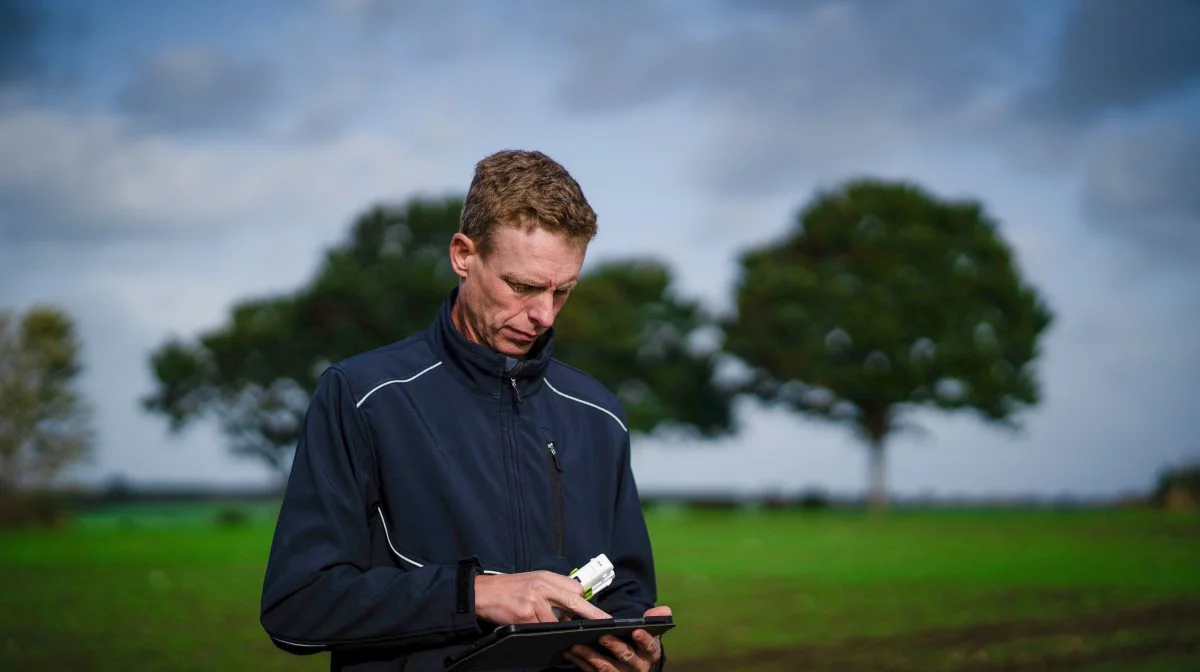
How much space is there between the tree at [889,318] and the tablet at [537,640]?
165 feet

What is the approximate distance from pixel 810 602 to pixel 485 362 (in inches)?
538

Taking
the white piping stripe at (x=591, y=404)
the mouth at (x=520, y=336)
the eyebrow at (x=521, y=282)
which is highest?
the eyebrow at (x=521, y=282)

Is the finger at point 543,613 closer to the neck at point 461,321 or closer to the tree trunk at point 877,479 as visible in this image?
the neck at point 461,321

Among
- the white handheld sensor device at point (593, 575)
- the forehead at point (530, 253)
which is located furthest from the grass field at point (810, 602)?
the forehead at point (530, 253)

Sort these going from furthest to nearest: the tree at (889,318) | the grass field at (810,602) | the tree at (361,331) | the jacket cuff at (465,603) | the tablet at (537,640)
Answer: the tree at (361,331), the tree at (889,318), the grass field at (810,602), the jacket cuff at (465,603), the tablet at (537,640)

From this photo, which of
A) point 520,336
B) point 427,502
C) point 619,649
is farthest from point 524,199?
point 619,649

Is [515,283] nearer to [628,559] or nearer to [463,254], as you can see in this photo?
[463,254]

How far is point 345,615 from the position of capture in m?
3.18

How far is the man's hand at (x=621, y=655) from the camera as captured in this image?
10.7 feet

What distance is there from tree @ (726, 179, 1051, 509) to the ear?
164 ft

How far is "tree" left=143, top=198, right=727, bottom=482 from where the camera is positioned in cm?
6062

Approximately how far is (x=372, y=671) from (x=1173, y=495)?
4662cm

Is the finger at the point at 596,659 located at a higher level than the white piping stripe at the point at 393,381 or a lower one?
lower

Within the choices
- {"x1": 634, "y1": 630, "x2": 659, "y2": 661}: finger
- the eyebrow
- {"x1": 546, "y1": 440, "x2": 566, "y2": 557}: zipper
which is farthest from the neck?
{"x1": 634, "y1": 630, "x2": 659, "y2": 661}: finger
